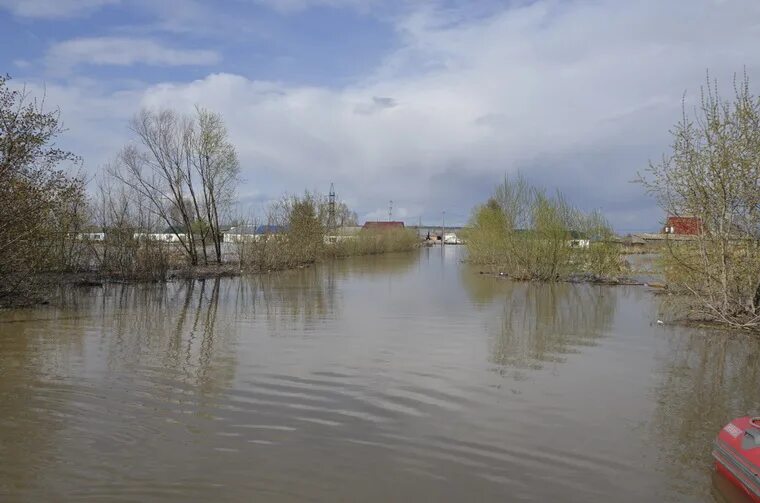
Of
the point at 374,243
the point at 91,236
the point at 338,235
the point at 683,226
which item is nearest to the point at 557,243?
the point at 683,226

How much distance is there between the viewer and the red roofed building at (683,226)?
14.3m

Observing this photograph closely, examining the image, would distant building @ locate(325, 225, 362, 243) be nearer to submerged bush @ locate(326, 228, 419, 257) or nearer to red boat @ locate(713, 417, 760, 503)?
submerged bush @ locate(326, 228, 419, 257)

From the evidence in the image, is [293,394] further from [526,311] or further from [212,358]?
[526,311]

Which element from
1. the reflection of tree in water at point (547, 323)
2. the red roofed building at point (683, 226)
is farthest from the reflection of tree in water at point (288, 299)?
the red roofed building at point (683, 226)

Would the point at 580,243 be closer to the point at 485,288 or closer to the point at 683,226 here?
the point at 485,288

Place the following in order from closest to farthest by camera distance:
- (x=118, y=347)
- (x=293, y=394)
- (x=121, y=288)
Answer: (x=293, y=394)
(x=118, y=347)
(x=121, y=288)

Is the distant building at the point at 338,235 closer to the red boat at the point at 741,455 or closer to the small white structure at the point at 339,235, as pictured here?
the small white structure at the point at 339,235

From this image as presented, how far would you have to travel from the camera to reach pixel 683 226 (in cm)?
1486

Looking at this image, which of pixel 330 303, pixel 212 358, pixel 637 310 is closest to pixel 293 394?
pixel 212 358

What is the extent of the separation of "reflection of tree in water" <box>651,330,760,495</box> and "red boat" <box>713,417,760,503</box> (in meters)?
0.25

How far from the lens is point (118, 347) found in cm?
1045

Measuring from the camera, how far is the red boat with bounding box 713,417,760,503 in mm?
4801

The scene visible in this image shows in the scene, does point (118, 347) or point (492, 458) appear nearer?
point (492, 458)

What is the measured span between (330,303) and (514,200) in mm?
15493
